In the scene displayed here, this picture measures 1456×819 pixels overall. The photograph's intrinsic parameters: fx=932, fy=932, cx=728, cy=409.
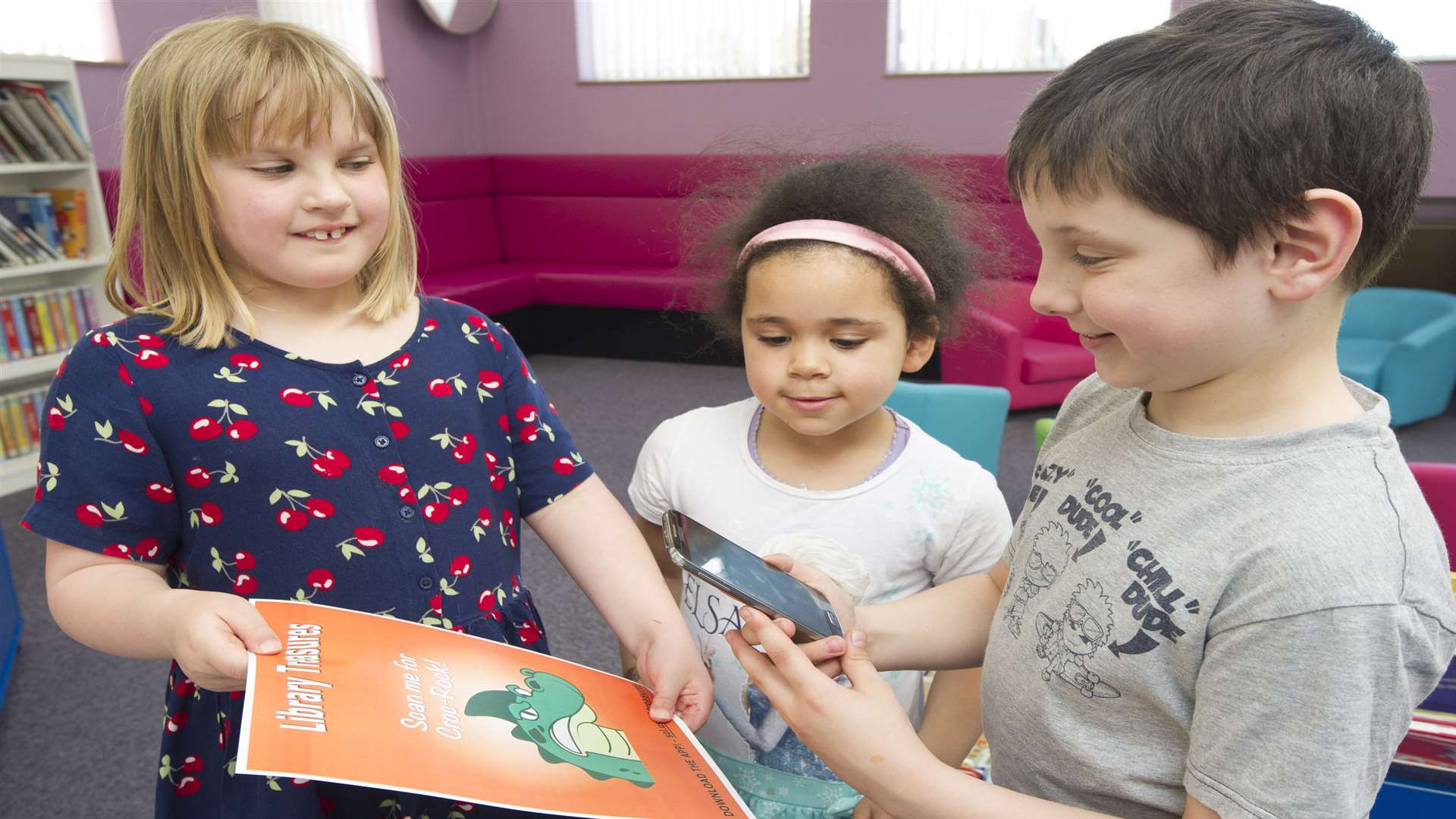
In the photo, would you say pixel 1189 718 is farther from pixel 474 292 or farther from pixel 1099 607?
pixel 474 292

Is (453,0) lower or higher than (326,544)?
higher

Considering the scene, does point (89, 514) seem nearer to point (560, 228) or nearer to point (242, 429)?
point (242, 429)

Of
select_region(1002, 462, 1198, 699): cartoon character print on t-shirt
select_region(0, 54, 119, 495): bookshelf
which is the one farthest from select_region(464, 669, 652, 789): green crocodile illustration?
select_region(0, 54, 119, 495): bookshelf

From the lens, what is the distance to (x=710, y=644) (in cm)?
116

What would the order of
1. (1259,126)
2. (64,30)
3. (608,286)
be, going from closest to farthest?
(1259,126) < (64,30) < (608,286)

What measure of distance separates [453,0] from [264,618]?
5843 mm

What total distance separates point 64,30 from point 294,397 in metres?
4.46

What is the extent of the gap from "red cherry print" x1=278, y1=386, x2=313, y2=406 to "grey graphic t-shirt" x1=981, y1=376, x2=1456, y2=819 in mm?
709

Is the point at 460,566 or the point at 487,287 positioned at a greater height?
the point at 460,566

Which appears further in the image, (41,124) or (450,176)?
(450,176)

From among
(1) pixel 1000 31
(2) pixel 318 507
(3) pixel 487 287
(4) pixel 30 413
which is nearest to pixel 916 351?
(2) pixel 318 507

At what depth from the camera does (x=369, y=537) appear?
3.13 ft

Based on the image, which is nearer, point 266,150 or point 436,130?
point 266,150

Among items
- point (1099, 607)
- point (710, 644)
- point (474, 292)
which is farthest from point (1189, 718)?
point (474, 292)
